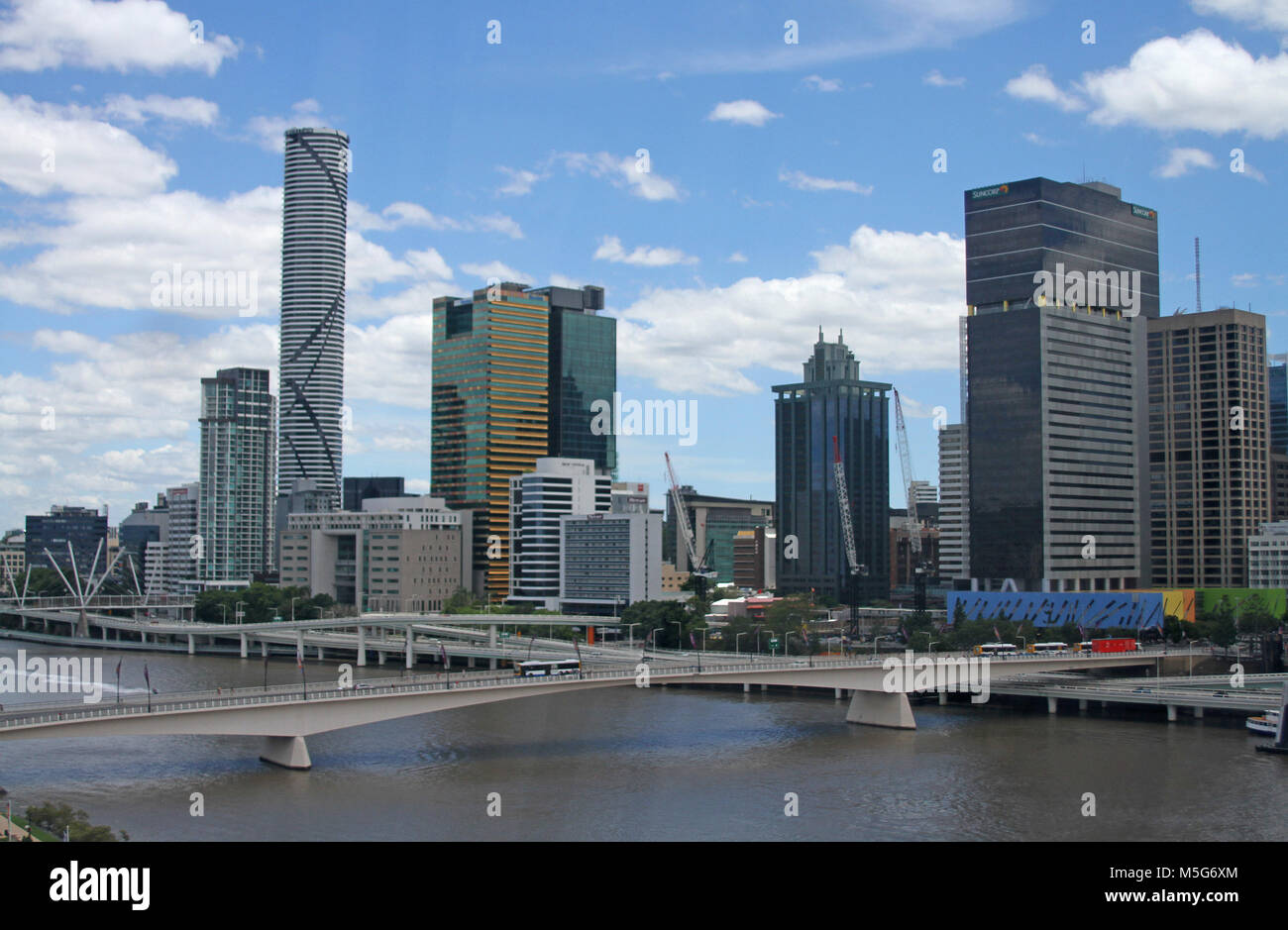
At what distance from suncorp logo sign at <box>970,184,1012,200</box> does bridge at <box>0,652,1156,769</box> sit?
181 feet

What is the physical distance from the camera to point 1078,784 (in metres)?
39.2

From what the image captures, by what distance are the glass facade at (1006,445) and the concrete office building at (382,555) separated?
171ft

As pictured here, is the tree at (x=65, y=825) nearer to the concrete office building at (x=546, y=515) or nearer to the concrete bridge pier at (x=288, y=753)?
the concrete bridge pier at (x=288, y=753)

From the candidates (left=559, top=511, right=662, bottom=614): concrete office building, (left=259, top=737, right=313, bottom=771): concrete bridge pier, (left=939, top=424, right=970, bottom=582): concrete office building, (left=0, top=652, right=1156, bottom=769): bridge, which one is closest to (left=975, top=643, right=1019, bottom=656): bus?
(left=0, top=652, right=1156, bottom=769): bridge

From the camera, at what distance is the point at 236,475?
7210 inches

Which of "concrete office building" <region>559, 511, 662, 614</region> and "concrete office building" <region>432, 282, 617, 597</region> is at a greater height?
"concrete office building" <region>432, 282, 617, 597</region>

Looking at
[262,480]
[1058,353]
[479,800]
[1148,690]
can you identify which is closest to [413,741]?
[479,800]

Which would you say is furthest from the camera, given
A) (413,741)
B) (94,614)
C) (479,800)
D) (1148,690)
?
(94,614)

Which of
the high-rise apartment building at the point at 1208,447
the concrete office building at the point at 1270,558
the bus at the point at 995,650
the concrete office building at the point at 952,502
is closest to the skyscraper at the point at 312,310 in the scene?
the concrete office building at the point at 952,502

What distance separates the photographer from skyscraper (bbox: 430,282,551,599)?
13288 centimetres

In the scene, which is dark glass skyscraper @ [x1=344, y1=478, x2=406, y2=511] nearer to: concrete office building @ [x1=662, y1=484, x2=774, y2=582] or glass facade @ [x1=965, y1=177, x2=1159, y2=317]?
concrete office building @ [x1=662, y1=484, x2=774, y2=582]
